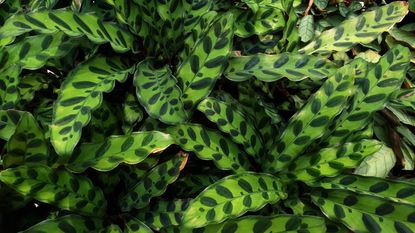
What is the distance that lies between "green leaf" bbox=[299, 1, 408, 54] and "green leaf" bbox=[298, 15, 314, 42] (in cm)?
6

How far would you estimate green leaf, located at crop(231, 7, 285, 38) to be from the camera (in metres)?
1.57

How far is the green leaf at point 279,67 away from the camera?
1.36 m

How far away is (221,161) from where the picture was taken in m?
1.33

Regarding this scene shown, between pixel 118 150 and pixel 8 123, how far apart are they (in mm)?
297

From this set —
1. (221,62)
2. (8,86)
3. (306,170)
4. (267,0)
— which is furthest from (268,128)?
(8,86)

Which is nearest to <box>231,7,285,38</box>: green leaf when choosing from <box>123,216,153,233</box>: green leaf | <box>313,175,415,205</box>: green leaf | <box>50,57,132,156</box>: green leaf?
<box>50,57,132,156</box>: green leaf

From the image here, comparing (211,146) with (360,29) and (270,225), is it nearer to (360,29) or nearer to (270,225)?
(270,225)

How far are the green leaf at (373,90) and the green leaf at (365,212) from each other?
0.58 ft

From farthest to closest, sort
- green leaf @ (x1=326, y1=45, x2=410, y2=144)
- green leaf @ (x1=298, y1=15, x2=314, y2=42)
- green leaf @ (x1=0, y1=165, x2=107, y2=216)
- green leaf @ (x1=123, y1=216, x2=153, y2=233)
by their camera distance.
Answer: green leaf @ (x1=298, y1=15, x2=314, y2=42) → green leaf @ (x1=326, y1=45, x2=410, y2=144) → green leaf @ (x1=123, y1=216, x2=153, y2=233) → green leaf @ (x1=0, y1=165, x2=107, y2=216)

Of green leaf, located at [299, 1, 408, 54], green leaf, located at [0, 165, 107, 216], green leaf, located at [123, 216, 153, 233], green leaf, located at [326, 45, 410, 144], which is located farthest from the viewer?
green leaf, located at [299, 1, 408, 54]

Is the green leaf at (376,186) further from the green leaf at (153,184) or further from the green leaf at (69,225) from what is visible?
the green leaf at (69,225)

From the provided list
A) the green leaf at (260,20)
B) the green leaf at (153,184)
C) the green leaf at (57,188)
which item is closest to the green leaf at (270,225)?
the green leaf at (153,184)

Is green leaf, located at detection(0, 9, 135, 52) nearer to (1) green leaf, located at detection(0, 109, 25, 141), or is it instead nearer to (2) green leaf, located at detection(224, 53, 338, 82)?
(1) green leaf, located at detection(0, 109, 25, 141)

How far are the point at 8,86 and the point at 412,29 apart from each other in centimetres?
141
